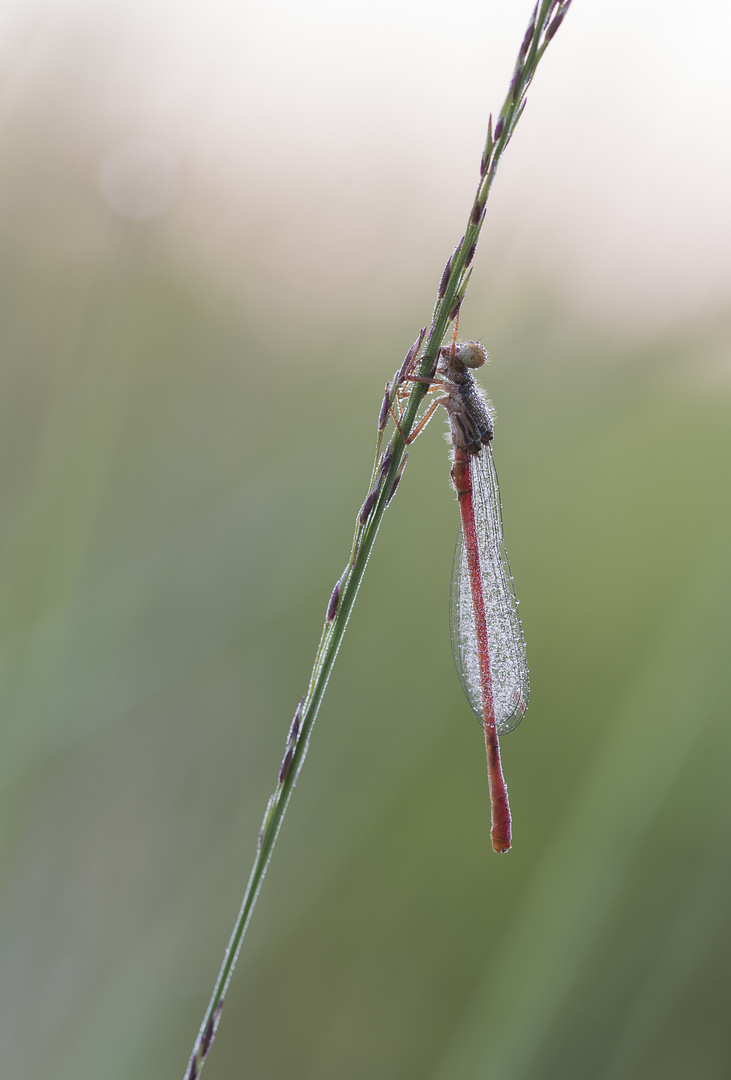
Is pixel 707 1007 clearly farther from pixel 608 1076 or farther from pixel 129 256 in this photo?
pixel 129 256

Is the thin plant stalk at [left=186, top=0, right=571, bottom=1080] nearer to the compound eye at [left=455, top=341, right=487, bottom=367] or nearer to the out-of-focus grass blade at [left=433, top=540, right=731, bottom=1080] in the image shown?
the out-of-focus grass blade at [left=433, top=540, right=731, bottom=1080]

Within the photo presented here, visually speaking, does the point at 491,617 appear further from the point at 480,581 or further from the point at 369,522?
the point at 369,522

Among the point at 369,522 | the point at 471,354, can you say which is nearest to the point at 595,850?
the point at 369,522

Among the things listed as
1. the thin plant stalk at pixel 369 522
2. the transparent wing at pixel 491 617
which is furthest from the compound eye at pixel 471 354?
the thin plant stalk at pixel 369 522

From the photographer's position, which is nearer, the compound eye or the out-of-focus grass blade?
the out-of-focus grass blade

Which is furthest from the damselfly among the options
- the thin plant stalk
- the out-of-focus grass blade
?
the thin plant stalk

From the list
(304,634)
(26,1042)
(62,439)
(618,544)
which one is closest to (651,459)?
(618,544)
